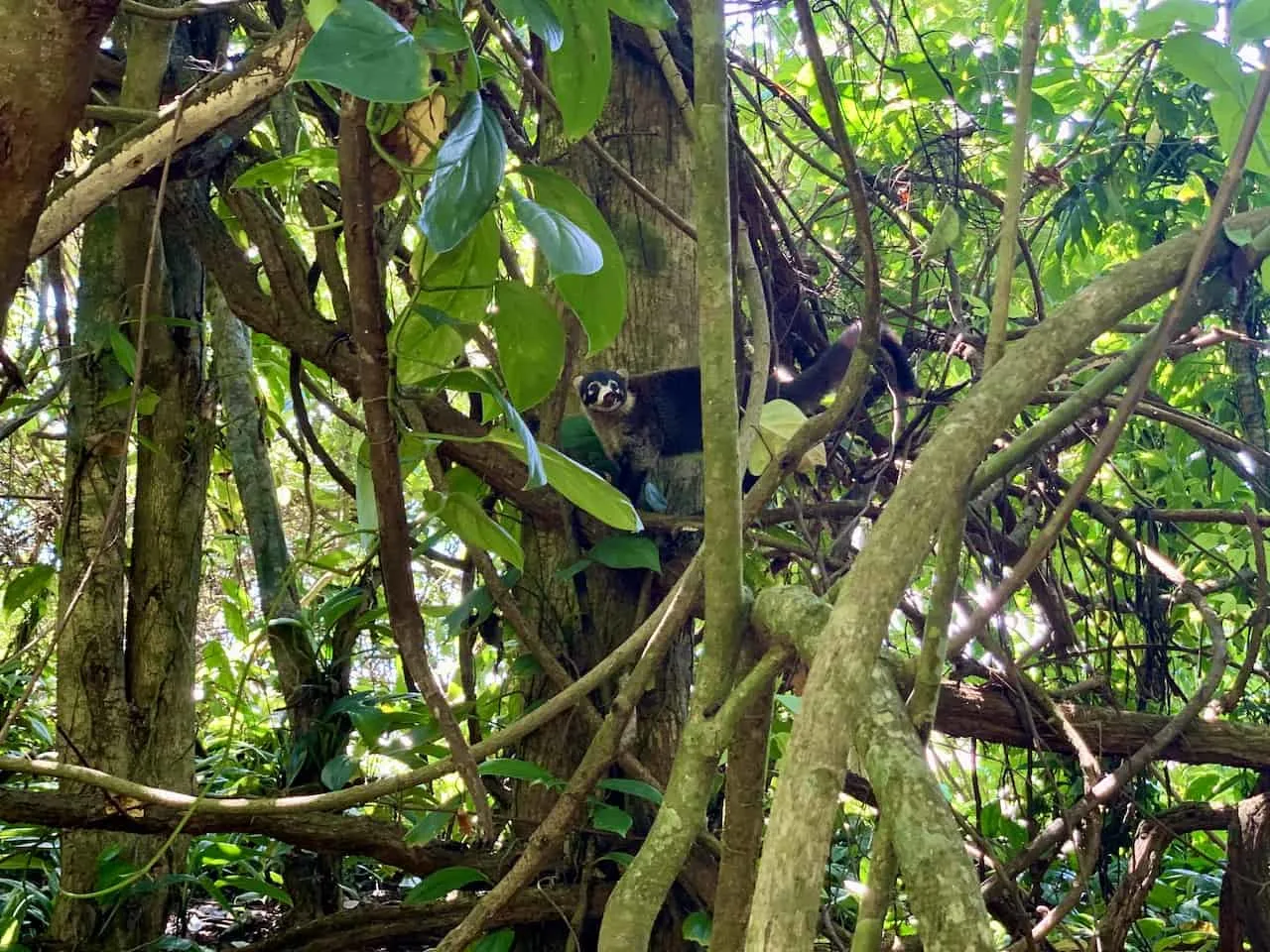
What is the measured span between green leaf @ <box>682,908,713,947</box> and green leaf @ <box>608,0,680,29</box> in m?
1.26

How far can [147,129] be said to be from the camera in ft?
4.10

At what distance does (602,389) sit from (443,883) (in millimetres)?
1319

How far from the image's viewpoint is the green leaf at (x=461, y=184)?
0.78m

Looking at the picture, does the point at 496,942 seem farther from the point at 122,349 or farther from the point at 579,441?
the point at 122,349

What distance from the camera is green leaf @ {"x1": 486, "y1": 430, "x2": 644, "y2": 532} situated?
107 cm

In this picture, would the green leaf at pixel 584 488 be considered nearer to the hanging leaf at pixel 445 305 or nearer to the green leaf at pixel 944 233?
the hanging leaf at pixel 445 305

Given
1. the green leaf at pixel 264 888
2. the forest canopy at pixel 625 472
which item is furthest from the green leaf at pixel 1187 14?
the green leaf at pixel 264 888

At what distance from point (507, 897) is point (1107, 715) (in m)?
1.34

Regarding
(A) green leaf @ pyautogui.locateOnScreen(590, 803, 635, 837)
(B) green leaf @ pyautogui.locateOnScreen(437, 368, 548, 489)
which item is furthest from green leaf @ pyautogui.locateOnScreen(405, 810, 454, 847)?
(B) green leaf @ pyautogui.locateOnScreen(437, 368, 548, 489)

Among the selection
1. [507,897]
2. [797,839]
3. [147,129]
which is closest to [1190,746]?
[507,897]

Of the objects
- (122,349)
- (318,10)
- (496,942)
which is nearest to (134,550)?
(122,349)

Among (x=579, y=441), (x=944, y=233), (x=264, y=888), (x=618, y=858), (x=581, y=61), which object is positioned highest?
(x=944, y=233)

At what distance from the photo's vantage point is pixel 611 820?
164cm

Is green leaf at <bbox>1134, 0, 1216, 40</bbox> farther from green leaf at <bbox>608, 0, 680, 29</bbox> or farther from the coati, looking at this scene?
the coati
